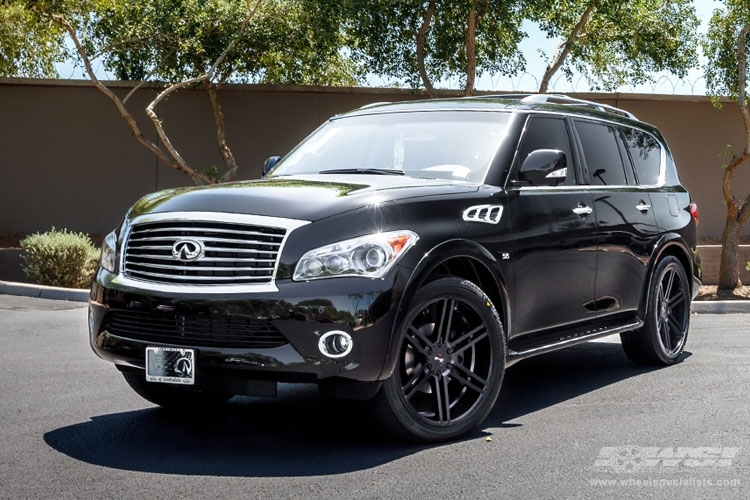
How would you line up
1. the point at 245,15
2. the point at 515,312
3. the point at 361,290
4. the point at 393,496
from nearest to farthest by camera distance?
the point at 393,496, the point at 361,290, the point at 515,312, the point at 245,15

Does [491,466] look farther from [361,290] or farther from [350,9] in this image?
[350,9]

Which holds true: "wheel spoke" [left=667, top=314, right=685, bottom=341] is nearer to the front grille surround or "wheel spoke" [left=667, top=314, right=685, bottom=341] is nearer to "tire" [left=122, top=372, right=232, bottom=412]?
"tire" [left=122, top=372, right=232, bottom=412]

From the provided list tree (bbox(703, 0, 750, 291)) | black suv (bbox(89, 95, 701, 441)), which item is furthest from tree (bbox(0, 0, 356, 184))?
black suv (bbox(89, 95, 701, 441))

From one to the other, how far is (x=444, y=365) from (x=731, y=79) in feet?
43.0

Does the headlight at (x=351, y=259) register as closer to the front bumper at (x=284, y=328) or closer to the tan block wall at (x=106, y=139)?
the front bumper at (x=284, y=328)

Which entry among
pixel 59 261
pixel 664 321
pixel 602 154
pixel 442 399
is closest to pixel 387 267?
pixel 442 399

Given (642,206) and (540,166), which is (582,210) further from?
(642,206)

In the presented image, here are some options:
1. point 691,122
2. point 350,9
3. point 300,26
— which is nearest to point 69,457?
point 350,9

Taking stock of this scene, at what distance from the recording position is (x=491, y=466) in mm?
5500

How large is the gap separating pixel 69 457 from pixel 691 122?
701 inches

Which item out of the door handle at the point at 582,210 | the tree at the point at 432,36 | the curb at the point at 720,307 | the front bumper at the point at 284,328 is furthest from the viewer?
the tree at the point at 432,36

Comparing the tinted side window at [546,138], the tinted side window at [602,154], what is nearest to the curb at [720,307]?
the tinted side window at [602,154]

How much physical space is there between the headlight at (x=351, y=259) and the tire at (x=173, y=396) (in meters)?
1.50

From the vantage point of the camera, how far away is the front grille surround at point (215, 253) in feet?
18.1
